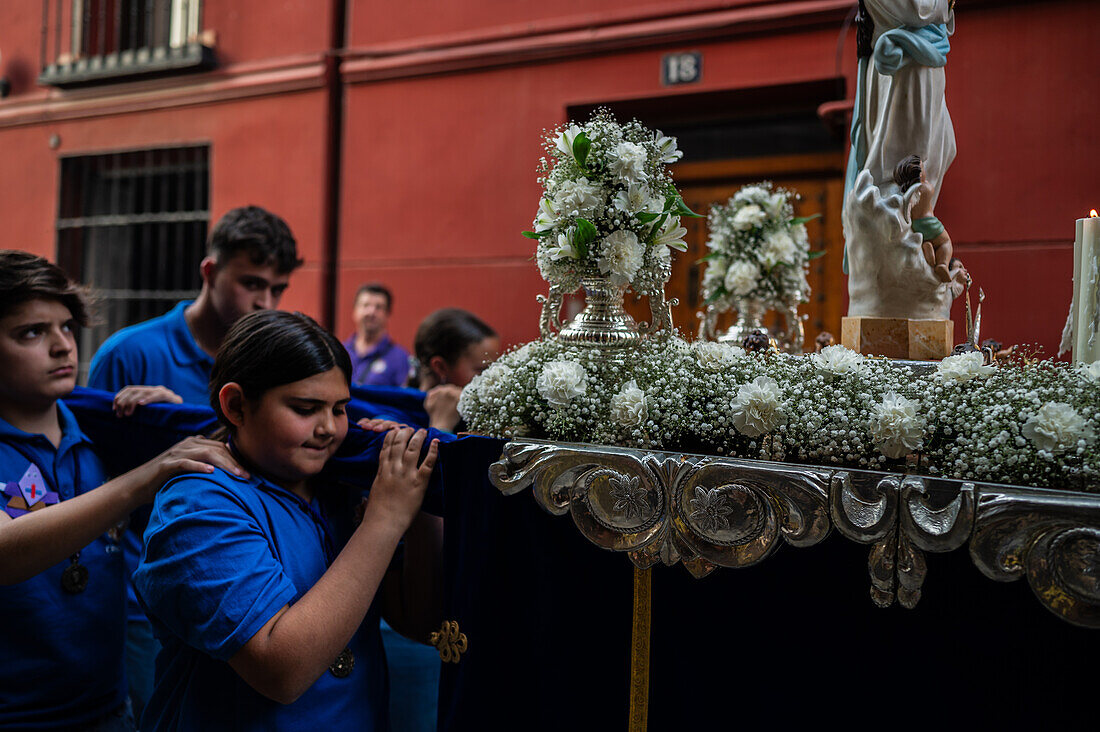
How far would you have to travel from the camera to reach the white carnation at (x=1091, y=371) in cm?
131

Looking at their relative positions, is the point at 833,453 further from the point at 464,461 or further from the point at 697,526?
the point at 464,461

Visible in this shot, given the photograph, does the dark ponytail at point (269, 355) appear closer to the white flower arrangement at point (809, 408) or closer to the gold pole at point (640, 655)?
the white flower arrangement at point (809, 408)

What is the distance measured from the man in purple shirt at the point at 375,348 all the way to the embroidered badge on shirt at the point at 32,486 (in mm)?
3267

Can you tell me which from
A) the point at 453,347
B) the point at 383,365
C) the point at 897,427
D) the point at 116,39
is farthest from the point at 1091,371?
the point at 116,39

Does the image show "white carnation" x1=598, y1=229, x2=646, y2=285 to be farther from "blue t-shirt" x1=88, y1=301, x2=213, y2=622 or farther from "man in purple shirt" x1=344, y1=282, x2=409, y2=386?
"man in purple shirt" x1=344, y1=282, x2=409, y2=386

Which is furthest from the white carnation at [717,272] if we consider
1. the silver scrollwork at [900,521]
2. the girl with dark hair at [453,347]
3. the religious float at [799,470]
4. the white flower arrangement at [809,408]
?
the silver scrollwork at [900,521]

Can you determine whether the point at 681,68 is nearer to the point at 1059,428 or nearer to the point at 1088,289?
the point at 1088,289

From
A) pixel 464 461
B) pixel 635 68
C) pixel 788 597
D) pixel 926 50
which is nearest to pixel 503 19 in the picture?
pixel 635 68

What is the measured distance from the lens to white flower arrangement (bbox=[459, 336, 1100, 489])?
1.26 m

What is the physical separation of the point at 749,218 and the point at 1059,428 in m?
2.08

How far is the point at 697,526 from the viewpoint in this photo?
4.57 ft

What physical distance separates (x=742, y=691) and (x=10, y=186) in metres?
8.21

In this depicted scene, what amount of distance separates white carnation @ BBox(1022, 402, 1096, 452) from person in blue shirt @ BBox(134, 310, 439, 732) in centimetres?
104

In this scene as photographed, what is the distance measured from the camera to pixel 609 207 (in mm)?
1777
